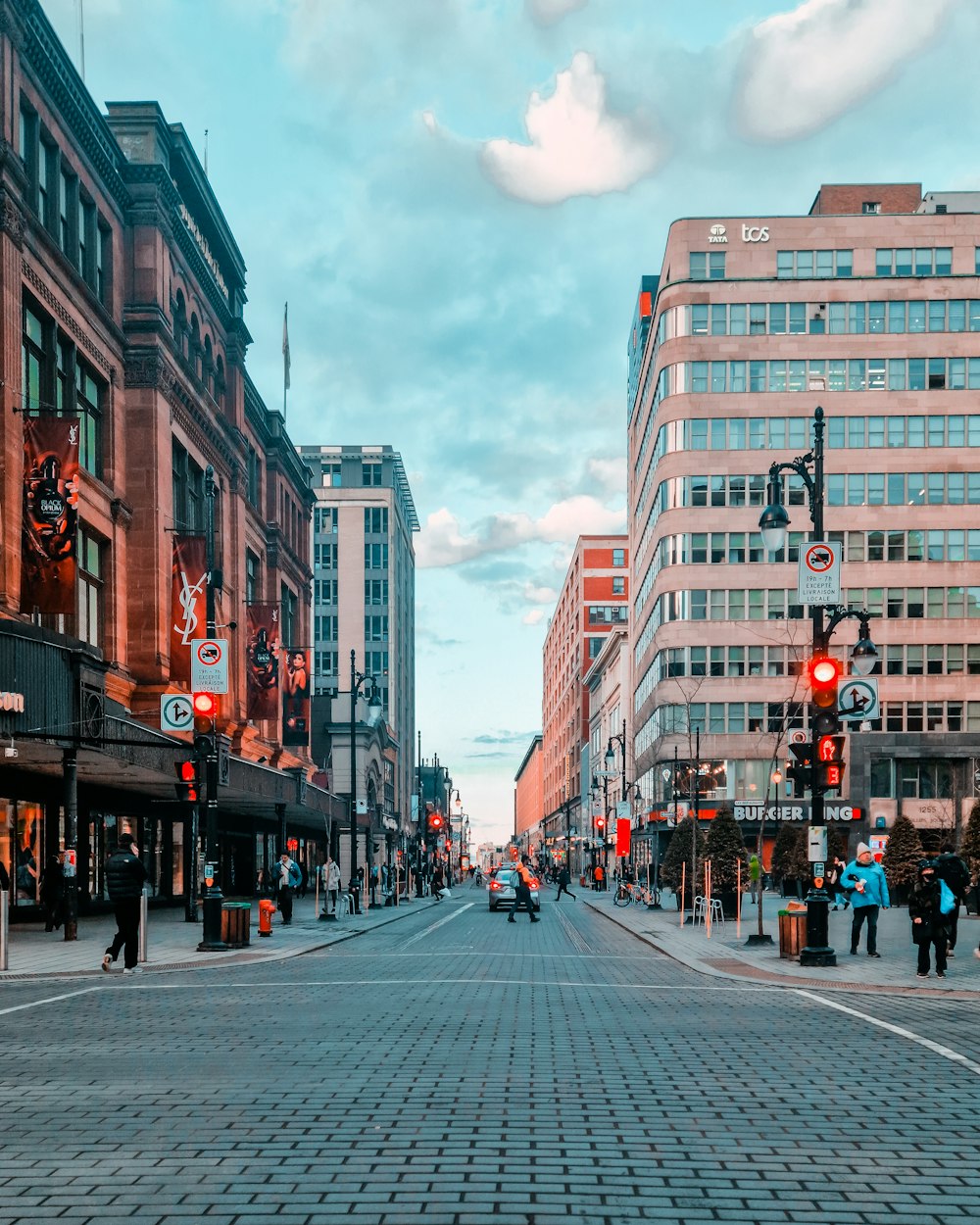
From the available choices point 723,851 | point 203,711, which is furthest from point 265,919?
point 723,851

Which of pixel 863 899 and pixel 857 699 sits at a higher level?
pixel 857 699

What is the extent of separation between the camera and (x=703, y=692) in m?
76.9

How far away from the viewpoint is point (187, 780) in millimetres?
25016

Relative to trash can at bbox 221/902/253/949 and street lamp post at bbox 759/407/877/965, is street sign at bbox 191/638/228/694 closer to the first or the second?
trash can at bbox 221/902/253/949

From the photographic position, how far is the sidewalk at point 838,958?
18875mm

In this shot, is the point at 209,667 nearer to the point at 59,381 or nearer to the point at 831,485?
the point at 59,381

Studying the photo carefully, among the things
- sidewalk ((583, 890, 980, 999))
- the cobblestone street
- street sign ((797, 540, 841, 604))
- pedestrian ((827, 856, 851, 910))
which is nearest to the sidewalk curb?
sidewalk ((583, 890, 980, 999))

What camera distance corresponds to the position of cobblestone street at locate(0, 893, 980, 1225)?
23.5ft

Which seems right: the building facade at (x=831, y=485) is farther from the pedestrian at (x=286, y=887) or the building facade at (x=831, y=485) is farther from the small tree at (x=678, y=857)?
the pedestrian at (x=286, y=887)

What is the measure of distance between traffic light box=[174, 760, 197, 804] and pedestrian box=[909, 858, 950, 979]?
506 inches

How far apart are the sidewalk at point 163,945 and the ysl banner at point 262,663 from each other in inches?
589

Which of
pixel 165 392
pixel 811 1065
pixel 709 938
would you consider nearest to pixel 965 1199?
pixel 811 1065

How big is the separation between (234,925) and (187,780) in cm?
343

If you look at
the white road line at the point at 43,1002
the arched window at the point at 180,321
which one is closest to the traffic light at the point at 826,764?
the white road line at the point at 43,1002
